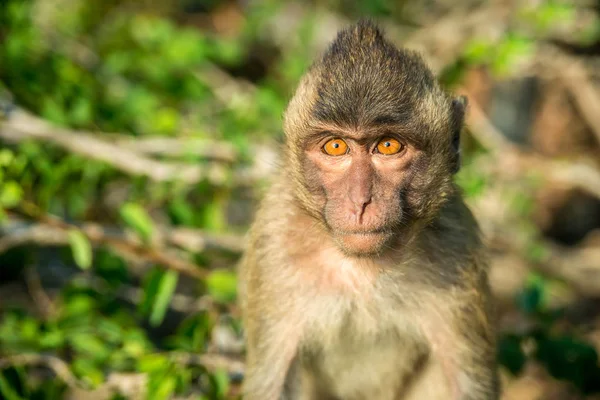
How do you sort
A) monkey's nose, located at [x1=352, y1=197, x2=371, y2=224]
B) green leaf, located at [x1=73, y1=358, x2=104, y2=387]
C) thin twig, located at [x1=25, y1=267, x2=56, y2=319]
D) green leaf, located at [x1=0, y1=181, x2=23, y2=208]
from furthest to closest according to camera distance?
thin twig, located at [x1=25, y1=267, x2=56, y2=319], green leaf, located at [x1=0, y1=181, x2=23, y2=208], green leaf, located at [x1=73, y1=358, x2=104, y2=387], monkey's nose, located at [x1=352, y1=197, x2=371, y2=224]

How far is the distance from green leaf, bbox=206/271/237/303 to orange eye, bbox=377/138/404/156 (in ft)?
5.05

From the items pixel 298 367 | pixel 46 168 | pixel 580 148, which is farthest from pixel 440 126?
pixel 580 148

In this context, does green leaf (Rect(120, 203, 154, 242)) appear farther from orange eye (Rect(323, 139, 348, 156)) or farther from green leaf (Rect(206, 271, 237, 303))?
orange eye (Rect(323, 139, 348, 156))

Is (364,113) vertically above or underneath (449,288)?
above

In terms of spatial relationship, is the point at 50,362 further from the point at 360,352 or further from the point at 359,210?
the point at 359,210

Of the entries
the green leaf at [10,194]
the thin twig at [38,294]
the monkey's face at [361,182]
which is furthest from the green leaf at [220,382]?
the thin twig at [38,294]

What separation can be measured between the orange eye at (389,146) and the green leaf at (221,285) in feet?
5.05

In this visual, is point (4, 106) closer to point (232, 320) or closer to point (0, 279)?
point (0, 279)

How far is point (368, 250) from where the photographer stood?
313 cm

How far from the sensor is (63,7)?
27.8ft

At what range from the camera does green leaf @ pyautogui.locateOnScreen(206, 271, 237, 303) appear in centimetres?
434

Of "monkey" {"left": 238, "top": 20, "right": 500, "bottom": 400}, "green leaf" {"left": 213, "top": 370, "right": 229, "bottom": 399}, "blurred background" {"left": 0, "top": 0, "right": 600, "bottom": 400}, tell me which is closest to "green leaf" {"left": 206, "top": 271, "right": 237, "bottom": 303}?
"blurred background" {"left": 0, "top": 0, "right": 600, "bottom": 400}

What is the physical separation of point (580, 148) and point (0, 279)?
6694 millimetres

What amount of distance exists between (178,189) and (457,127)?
7.00 feet
